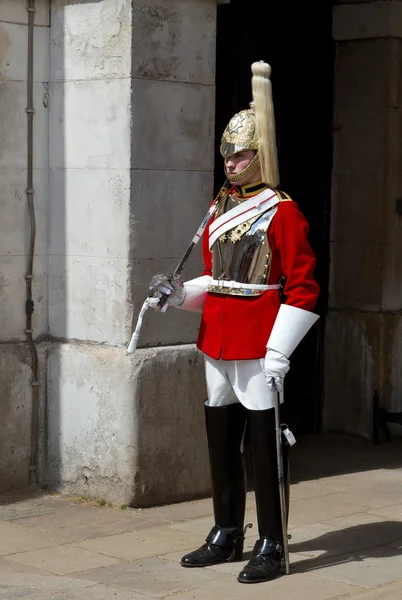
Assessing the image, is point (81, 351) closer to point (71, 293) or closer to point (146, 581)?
point (71, 293)

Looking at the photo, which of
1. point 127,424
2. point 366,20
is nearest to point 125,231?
point 127,424

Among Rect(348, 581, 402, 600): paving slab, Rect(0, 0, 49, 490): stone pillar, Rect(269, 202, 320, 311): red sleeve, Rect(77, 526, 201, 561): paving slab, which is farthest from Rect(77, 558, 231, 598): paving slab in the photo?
Rect(0, 0, 49, 490): stone pillar

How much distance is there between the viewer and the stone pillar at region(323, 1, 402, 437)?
892 centimetres

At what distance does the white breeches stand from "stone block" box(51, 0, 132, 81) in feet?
6.23

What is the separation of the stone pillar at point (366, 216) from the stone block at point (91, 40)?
252 centimetres

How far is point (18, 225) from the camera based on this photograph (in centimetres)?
726

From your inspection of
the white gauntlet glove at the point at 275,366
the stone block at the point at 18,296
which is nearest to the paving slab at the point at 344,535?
the white gauntlet glove at the point at 275,366

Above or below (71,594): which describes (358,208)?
above

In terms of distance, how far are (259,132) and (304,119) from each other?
3647 millimetres

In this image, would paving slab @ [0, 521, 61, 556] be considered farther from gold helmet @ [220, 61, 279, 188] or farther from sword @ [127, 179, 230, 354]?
gold helmet @ [220, 61, 279, 188]

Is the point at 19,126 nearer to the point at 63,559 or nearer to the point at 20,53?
the point at 20,53

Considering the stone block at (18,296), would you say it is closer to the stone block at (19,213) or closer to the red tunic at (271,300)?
the stone block at (19,213)

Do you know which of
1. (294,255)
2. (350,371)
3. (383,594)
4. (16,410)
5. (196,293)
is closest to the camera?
(383,594)

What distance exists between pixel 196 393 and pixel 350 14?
10.5 ft
